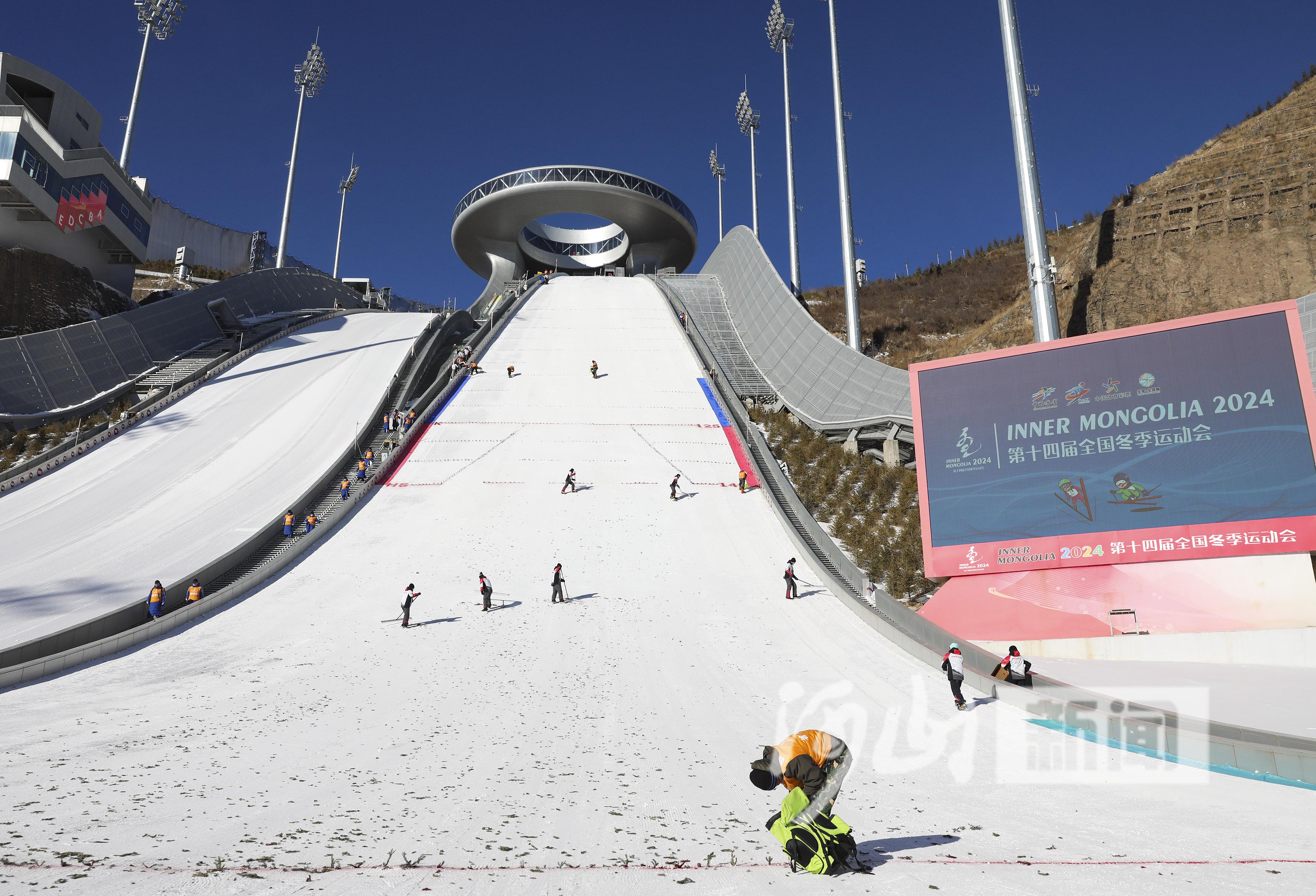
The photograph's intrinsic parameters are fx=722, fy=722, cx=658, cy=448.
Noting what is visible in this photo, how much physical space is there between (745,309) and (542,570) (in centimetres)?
2517

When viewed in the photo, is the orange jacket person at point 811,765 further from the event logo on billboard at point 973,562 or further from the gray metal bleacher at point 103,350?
the gray metal bleacher at point 103,350

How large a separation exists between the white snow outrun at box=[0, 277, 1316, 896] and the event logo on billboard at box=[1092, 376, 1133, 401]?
237 inches

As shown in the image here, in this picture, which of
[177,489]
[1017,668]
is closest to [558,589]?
[1017,668]

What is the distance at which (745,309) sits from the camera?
123ft

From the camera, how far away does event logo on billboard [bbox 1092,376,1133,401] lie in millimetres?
12836

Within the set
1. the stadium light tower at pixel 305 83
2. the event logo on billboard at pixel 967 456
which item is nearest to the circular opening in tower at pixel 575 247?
the stadium light tower at pixel 305 83

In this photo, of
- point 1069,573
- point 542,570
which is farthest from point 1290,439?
point 542,570

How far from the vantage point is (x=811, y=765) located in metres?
3.49

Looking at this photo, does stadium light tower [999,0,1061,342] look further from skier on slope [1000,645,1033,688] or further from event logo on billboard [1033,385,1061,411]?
skier on slope [1000,645,1033,688]

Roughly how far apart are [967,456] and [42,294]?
1307 inches

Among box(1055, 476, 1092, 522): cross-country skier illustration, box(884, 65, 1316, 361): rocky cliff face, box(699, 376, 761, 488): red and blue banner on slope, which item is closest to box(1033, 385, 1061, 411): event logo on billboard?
box(1055, 476, 1092, 522): cross-country skier illustration

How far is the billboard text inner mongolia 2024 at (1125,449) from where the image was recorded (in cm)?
1152

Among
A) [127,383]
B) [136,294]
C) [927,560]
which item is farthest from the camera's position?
[136,294]

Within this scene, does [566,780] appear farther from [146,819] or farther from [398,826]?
[146,819]
